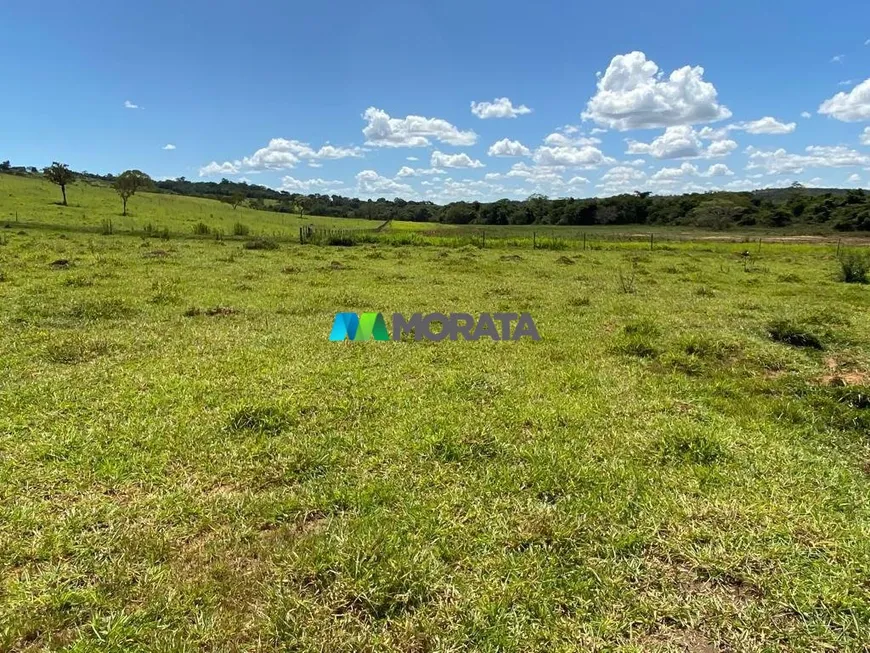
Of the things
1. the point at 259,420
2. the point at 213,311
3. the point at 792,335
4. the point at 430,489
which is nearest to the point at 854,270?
the point at 792,335

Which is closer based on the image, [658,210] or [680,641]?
[680,641]

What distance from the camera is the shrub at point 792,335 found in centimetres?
805

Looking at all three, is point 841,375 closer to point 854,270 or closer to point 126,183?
point 854,270

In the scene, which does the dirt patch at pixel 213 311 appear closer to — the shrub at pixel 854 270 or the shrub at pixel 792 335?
the shrub at pixel 792 335

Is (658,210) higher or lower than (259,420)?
higher

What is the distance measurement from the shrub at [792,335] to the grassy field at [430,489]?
0.14ft

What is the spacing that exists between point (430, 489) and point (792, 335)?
7472 mm

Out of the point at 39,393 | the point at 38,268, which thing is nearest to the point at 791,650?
the point at 39,393

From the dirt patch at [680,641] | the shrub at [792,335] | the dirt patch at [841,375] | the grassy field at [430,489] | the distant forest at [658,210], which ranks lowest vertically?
the dirt patch at [680,641]

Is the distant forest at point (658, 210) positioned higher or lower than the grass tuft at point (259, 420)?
higher

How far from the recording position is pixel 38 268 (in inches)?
554

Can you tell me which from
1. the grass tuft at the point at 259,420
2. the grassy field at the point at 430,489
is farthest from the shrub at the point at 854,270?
the grass tuft at the point at 259,420

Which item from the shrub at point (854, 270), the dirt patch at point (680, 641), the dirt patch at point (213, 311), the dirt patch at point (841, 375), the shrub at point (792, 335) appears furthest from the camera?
the shrub at point (854, 270)

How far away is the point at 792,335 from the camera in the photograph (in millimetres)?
8320
